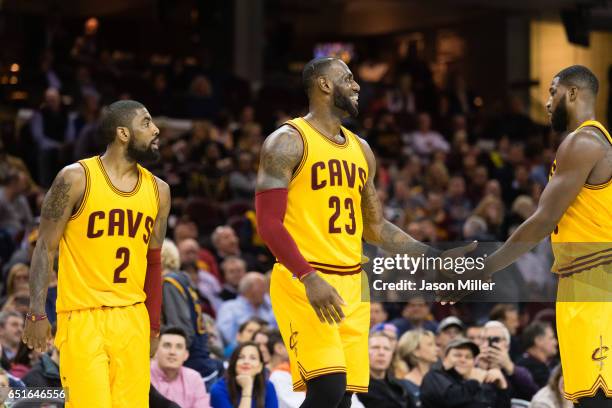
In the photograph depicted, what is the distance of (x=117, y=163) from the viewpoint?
7.31 meters

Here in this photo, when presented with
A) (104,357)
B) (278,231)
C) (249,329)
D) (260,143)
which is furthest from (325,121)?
(260,143)

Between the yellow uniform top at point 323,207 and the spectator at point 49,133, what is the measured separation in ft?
35.9

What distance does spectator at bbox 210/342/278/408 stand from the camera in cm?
931

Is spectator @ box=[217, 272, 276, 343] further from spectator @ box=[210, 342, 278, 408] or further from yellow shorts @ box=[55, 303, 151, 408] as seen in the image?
yellow shorts @ box=[55, 303, 151, 408]

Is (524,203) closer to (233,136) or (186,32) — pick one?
(233,136)

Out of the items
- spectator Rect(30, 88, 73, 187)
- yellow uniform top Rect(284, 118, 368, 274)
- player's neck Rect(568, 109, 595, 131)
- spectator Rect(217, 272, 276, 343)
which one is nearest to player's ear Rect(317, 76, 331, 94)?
yellow uniform top Rect(284, 118, 368, 274)

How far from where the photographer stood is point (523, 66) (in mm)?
25875

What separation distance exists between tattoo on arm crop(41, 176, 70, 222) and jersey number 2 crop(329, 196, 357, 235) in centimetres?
147

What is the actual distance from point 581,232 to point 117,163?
263 centimetres

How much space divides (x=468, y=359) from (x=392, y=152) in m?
10.3

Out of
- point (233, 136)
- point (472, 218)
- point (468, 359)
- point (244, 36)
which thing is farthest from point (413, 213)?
point (244, 36)

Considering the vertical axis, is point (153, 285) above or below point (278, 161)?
below

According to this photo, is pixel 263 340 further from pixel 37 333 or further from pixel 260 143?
pixel 260 143

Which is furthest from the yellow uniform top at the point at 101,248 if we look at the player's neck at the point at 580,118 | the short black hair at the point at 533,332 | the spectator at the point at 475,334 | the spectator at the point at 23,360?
the short black hair at the point at 533,332
